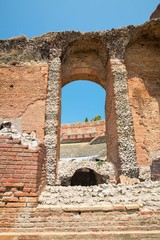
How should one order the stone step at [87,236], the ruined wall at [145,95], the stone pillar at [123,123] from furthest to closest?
1. the ruined wall at [145,95]
2. the stone pillar at [123,123]
3. the stone step at [87,236]

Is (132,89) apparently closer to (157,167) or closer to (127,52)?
(127,52)

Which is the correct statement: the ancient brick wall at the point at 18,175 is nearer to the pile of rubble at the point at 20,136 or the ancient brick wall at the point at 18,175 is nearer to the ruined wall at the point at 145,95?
the pile of rubble at the point at 20,136

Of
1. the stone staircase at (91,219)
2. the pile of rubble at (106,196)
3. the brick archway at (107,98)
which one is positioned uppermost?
the brick archway at (107,98)

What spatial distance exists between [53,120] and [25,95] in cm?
203

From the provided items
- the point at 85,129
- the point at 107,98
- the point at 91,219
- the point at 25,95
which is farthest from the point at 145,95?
the point at 85,129

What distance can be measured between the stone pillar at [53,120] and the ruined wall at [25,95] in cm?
30

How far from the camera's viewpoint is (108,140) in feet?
32.0

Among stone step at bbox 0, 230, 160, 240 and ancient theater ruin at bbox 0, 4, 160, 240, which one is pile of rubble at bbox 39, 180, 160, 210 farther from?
stone step at bbox 0, 230, 160, 240

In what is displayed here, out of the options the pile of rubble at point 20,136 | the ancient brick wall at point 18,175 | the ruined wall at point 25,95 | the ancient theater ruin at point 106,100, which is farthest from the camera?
the ruined wall at point 25,95

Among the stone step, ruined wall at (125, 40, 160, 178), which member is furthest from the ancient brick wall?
ruined wall at (125, 40, 160, 178)

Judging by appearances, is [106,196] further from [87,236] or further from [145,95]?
[145,95]

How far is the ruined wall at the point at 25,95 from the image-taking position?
8.82m

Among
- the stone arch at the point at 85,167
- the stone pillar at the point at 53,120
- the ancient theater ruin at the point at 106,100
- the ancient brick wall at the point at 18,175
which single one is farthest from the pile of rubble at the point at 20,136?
the stone arch at the point at 85,167

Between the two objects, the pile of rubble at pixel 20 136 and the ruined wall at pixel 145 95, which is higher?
the ruined wall at pixel 145 95
